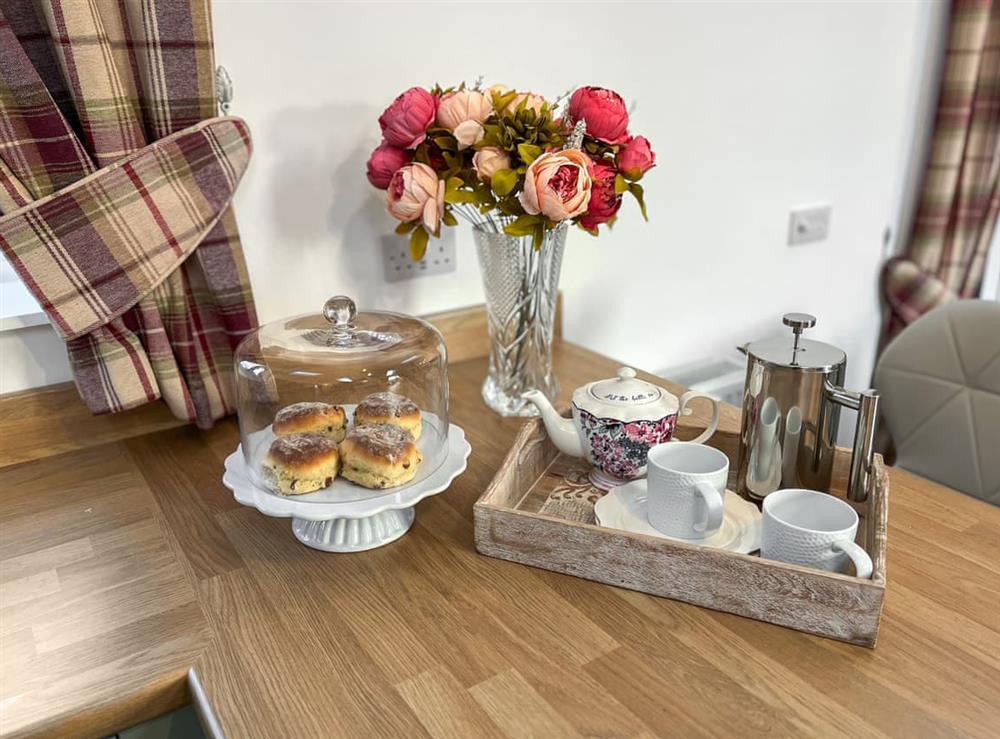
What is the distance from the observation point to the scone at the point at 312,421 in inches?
35.4

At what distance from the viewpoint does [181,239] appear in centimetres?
104

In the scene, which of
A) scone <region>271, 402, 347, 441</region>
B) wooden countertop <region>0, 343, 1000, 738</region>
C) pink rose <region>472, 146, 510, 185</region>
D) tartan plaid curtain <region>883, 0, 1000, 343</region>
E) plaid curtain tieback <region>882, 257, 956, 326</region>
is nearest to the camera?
wooden countertop <region>0, 343, 1000, 738</region>

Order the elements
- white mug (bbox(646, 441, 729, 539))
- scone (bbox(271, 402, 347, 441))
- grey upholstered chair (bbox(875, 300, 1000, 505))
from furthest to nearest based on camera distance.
A: grey upholstered chair (bbox(875, 300, 1000, 505)) < scone (bbox(271, 402, 347, 441)) < white mug (bbox(646, 441, 729, 539))

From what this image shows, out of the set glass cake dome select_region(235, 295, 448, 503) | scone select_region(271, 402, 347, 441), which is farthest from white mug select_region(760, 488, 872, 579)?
scone select_region(271, 402, 347, 441)

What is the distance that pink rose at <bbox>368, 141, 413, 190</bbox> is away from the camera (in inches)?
42.3

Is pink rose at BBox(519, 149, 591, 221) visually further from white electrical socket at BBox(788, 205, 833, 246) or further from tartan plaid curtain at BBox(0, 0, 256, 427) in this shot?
white electrical socket at BBox(788, 205, 833, 246)

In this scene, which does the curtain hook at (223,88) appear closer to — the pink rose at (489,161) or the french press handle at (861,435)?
the pink rose at (489,161)

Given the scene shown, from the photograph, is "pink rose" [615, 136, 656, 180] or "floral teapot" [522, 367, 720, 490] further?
"pink rose" [615, 136, 656, 180]

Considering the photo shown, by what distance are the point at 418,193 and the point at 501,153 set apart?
4.7 inches

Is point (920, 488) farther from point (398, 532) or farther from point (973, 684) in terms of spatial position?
point (398, 532)

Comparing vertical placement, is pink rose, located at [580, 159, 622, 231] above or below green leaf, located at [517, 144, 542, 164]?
below

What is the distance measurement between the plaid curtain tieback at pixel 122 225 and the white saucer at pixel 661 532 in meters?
0.63

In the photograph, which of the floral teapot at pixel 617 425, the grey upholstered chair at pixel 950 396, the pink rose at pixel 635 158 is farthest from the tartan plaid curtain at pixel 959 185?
the floral teapot at pixel 617 425

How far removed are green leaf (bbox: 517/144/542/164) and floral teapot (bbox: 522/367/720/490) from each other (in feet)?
0.95
